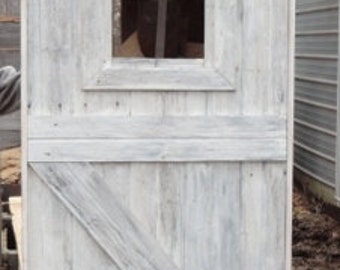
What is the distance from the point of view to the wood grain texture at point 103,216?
4.35 meters

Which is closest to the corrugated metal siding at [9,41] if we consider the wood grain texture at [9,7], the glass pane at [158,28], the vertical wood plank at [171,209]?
the wood grain texture at [9,7]

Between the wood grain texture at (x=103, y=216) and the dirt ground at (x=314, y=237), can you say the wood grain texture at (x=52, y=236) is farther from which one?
the dirt ground at (x=314, y=237)

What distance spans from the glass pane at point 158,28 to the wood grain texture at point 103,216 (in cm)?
57

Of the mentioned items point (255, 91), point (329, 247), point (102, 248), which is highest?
point (255, 91)

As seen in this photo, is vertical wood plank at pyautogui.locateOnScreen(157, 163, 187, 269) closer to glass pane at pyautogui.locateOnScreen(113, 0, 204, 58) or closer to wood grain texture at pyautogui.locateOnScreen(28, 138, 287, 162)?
wood grain texture at pyautogui.locateOnScreen(28, 138, 287, 162)

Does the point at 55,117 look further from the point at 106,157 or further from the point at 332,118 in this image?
the point at 332,118

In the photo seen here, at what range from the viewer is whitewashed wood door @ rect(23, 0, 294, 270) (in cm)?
432

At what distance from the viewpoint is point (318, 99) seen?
29.9ft

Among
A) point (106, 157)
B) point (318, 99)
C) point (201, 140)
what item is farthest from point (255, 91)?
point (318, 99)

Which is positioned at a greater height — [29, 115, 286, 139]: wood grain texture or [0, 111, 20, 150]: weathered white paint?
[29, 115, 286, 139]: wood grain texture

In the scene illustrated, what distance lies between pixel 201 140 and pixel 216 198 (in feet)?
0.89

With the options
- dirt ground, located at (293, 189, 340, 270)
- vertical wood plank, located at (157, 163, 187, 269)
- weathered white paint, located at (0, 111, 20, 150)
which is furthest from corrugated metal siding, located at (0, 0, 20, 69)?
vertical wood plank, located at (157, 163, 187, 269)

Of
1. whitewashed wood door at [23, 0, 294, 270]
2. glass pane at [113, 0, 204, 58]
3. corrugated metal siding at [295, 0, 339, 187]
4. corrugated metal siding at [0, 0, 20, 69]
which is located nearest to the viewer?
whitewashed wood door at [23, 0, 294, 270]

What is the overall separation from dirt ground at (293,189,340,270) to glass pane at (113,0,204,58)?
358cm
